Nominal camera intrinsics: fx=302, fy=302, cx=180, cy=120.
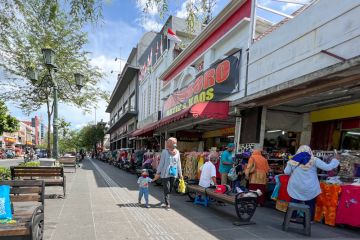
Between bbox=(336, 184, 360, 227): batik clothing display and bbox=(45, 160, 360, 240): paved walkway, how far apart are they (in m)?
0.22

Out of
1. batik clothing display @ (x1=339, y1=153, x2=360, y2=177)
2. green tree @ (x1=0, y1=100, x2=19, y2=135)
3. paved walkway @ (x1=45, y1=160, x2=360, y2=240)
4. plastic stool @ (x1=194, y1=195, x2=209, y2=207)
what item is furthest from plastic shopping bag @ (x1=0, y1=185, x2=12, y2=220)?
green tree @ (x1=0, y1=100, x2=19, y2=135)

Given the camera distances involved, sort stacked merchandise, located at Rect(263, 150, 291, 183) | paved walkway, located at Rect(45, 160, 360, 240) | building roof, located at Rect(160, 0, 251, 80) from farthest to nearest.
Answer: building roof, located at Rect(160, 0, 251, 80) → stacked merchandise, located at Rect(263, 150, 291, 183) → paved walkway, located at Rect(45, 160, 360, 240)

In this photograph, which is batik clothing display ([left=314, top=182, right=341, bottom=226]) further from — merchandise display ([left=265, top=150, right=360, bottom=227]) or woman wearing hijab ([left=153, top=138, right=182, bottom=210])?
woman wearing hijab ([left=153, top=138, right=182, bottom=210])

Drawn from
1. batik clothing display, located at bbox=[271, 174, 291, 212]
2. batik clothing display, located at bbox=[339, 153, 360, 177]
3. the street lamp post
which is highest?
the street lamp post

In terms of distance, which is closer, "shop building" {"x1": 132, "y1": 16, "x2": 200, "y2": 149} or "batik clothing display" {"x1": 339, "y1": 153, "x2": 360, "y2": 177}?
"batik clothing display" {"x1": 339, "y1": 153, "x2": 360, "y2": 177}

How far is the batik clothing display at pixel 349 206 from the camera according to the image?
5.62 metres

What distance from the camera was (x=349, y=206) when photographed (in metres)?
5.74

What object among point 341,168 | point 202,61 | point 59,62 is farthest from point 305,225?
point 59,62

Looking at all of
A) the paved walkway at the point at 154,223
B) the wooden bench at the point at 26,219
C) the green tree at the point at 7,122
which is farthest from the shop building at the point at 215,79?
the green tree at the point at 7,122

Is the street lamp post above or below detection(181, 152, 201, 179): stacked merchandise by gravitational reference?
above

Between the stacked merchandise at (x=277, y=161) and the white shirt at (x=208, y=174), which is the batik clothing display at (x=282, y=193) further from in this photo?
the white shirt at (x=208, y=174)

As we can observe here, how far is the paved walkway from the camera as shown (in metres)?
5.18

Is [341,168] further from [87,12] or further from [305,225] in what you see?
[87,12]

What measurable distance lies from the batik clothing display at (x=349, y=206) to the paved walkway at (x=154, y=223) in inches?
8.7
